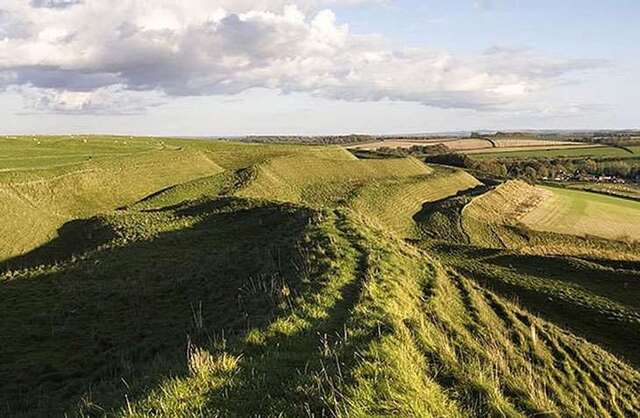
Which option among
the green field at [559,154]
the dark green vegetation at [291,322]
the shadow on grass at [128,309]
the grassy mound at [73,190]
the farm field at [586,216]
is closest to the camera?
the dark green vegetation at [291,322]

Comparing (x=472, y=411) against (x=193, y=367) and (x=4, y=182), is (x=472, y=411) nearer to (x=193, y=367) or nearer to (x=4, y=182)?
(x=193, y=367)

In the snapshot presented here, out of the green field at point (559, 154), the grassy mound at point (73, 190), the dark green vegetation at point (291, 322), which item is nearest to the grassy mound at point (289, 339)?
the dark green vegetation at point (291, 322)

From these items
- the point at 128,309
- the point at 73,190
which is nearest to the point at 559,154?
the point at 73,190

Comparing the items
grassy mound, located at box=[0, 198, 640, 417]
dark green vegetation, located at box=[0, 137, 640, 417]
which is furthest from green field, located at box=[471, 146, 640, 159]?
grassy mound, located at box=[0, 198, 640, 417]

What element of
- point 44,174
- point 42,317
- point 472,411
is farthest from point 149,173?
point 472,411

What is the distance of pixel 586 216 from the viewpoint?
269ft

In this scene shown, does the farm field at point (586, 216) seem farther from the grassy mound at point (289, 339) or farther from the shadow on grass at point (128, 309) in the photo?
the grassy mound at point (289, 339)

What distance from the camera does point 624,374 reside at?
18984mm

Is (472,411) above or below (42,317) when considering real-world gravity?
above

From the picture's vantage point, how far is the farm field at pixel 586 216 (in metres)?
73.4

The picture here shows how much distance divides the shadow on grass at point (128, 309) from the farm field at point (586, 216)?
53.4m

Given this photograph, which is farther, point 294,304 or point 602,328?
point 602,328

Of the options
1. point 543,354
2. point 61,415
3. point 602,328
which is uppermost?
→ point 61,415

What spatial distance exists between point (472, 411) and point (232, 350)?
4.56 metres
